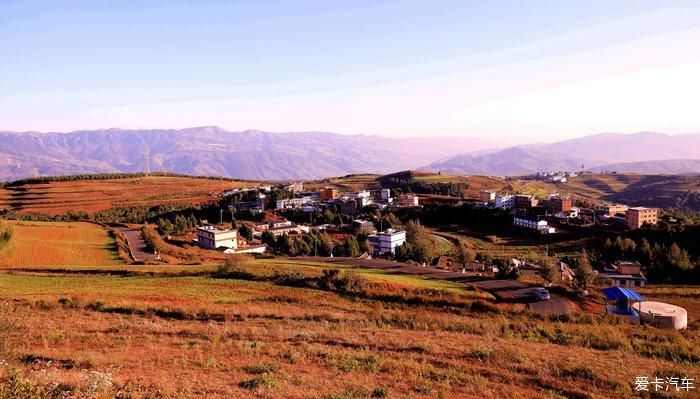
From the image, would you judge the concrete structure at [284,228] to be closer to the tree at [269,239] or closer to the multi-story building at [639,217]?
the tree at [269,239]

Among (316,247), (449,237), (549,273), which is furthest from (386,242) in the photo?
(549,273)

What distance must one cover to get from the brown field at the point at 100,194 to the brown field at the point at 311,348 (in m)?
74.6

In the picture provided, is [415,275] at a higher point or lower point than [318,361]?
lower

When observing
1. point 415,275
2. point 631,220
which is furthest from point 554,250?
point 415,275

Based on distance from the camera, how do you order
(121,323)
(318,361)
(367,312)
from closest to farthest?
1. (318,361)
2. (121,323)
3. (367,312)

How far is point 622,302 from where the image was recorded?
22.3 metres

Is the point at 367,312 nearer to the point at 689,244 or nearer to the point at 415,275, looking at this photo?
the point at 415,275

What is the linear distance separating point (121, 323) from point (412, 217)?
65.6m

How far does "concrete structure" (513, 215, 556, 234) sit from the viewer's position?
6775 centimetres

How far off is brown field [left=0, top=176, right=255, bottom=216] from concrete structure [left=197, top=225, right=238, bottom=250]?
43899mm

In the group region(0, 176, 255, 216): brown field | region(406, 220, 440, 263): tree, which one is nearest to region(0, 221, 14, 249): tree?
region(406, 220, 440, 263): tree

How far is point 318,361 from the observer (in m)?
11.2

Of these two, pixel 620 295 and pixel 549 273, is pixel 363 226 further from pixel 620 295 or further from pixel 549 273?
pixel 620 295

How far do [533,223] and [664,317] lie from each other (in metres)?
51.7
